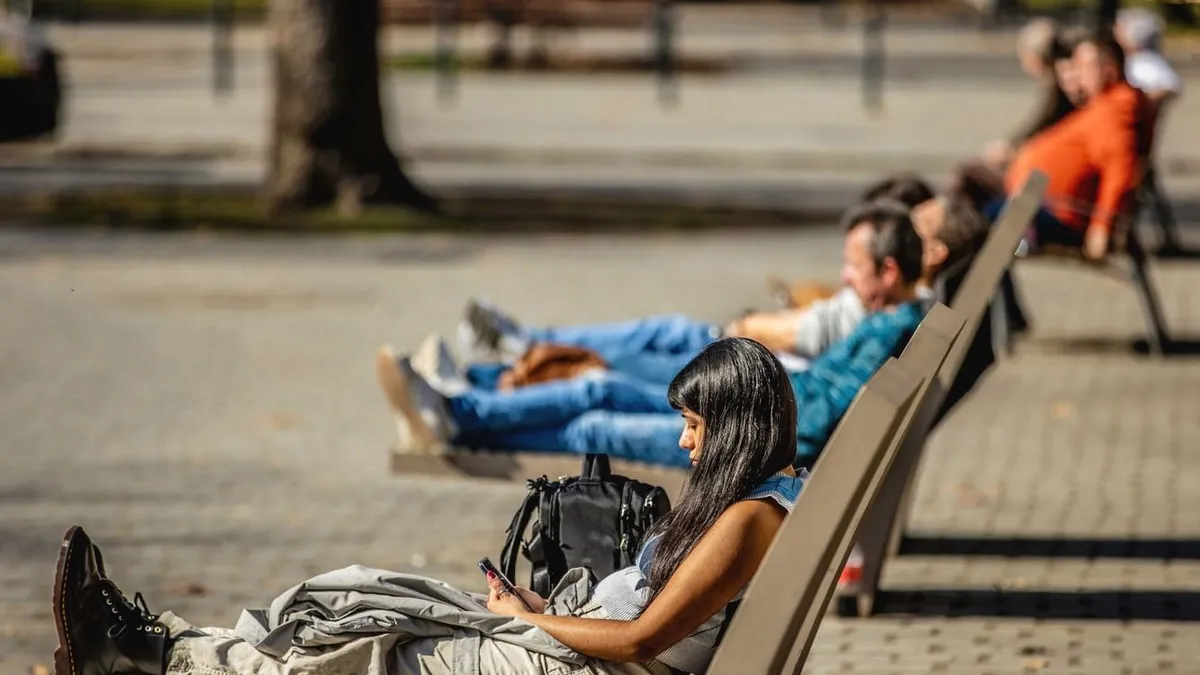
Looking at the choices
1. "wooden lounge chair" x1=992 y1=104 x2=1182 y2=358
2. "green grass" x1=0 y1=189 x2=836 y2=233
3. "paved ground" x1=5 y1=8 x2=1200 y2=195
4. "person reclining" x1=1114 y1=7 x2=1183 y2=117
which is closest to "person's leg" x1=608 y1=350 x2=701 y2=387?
"wooden lounge chair" x1=992 y1=104 x2=1182 y2=358

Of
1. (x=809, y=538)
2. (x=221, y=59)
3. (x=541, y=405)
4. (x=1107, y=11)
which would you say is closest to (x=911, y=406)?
(x=809, y=538)

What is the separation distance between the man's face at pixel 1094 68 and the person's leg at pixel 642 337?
3.37m

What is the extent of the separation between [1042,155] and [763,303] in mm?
2100

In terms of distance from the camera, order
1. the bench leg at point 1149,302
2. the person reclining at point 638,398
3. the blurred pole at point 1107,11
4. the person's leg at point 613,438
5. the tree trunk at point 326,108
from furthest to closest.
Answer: the blurred pole at point 1107,11
the tree trunk at point 326,108
the bench leg at point 1149,302
the person's leg at point 613,438
the person reclining at point 638,398

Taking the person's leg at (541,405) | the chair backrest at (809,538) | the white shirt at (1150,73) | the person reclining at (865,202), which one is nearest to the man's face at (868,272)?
the person reclining at (865,202)

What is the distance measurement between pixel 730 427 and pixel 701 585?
0.32 metres

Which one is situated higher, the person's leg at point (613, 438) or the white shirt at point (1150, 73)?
the white shirt at point (1150, 73)

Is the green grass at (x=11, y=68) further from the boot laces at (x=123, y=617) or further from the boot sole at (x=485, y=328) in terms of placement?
the boot laces at (x=123, y=617)

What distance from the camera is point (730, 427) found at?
3.83 meters

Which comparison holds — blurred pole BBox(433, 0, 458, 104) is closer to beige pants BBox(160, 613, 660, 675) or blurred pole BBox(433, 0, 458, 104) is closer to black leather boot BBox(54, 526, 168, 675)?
black leather boot BBox(54, 526, 168, 675)

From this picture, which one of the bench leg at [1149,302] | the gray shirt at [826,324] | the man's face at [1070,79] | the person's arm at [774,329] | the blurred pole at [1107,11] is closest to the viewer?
the gray shirt at [826,324]

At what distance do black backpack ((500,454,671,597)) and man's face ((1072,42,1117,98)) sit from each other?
6436 millimetres

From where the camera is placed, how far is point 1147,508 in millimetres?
7363

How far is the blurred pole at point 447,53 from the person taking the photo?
2605 centimetres
